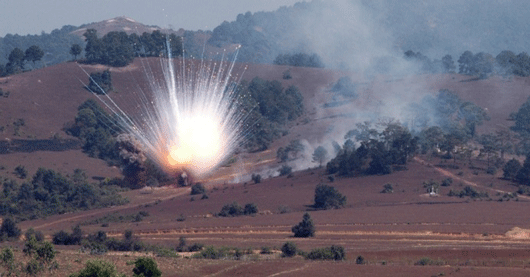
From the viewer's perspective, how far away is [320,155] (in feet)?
291

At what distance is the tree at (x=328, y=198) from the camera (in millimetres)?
68312

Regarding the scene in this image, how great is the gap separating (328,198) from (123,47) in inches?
3008

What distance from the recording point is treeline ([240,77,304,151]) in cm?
10438

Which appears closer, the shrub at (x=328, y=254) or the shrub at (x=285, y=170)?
the shrub at (x=328, y=254)

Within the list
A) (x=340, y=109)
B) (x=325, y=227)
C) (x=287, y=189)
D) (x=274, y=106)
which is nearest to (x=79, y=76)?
(x=274, y=106)

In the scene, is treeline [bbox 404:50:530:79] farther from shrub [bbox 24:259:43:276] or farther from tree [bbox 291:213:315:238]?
shrub [bbox 24:259:43:276]

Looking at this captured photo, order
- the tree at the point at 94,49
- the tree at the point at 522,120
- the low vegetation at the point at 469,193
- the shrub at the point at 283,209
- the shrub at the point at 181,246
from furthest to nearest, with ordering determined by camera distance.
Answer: the tree at the point at 94,49
the tree at the point at 522,120
the low vegetation at the point at 469,193
the shrub at the point at 283,209
the shrub at the point at 181,246

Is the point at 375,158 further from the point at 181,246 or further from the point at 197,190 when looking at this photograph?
the point at 181,246

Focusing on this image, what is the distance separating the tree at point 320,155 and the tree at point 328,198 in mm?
18880

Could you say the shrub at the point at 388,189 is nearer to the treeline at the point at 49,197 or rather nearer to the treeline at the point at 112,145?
the treeline at the point at 112,145

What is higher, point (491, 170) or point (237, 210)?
point (491, 170)

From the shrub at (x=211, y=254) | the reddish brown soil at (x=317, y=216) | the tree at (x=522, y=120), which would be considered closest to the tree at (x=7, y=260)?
the reddish brown soil at (x=317, y=216)

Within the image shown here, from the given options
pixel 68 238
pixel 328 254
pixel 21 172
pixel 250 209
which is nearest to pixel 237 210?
pixel 250 209

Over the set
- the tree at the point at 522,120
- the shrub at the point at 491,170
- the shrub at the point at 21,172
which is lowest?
the shrub at the point at 491,170
